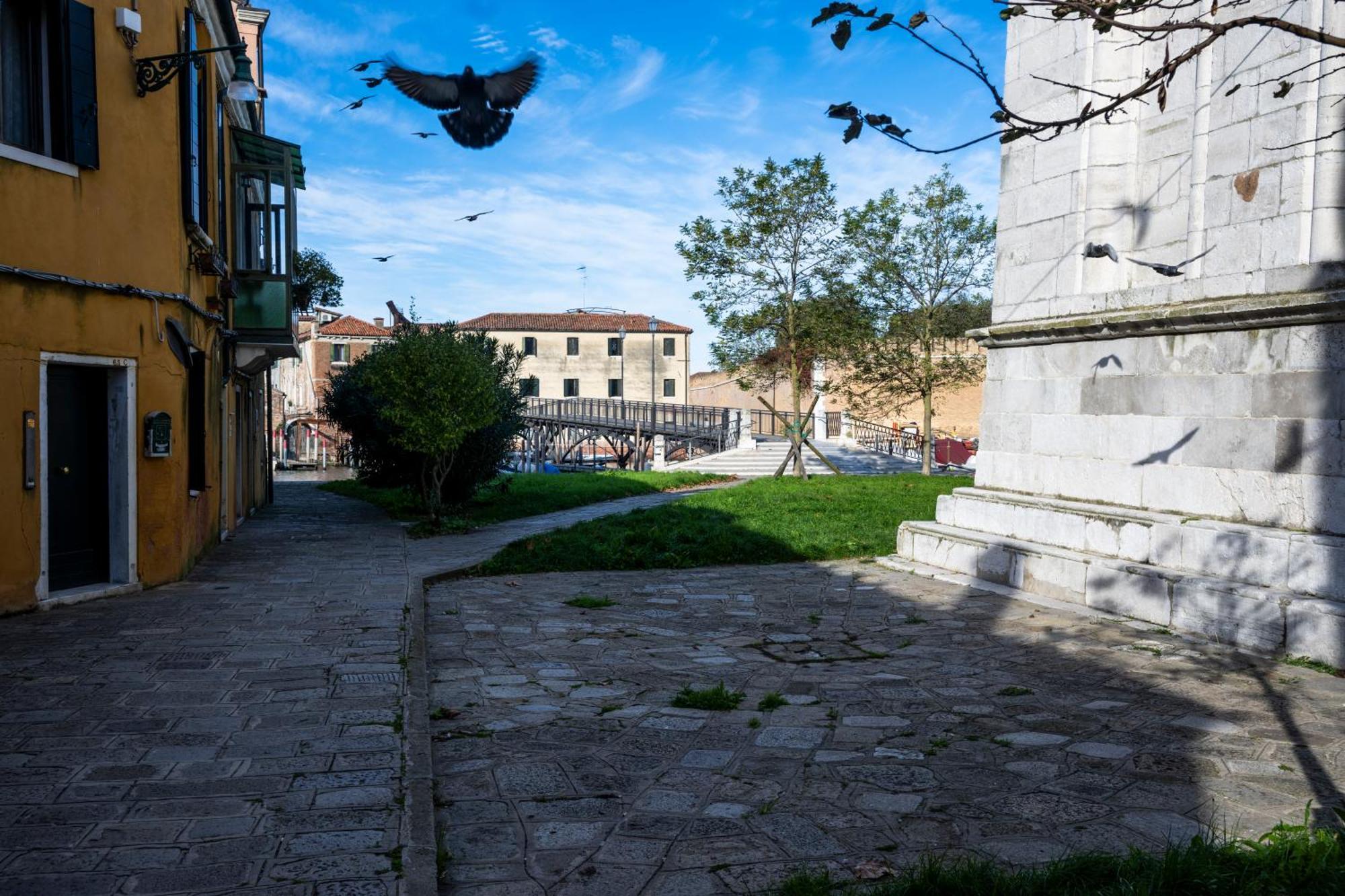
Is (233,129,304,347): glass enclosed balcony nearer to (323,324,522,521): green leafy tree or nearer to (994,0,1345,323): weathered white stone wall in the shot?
(323,324,522,521): green leafy tree

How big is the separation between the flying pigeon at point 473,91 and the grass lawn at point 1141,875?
7.31 metres

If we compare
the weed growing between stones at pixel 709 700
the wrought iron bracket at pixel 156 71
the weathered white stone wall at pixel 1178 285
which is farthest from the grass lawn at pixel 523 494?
the weed growing between stones at pixel 709 700

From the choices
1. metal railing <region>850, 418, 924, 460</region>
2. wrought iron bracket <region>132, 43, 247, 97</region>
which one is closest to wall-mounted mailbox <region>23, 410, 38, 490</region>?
wrought iron bracket <region>132, 43, 247, 97</region>

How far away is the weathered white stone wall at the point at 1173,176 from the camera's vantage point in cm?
641

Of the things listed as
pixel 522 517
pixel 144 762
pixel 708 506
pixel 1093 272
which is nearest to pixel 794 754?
pixel 144 762

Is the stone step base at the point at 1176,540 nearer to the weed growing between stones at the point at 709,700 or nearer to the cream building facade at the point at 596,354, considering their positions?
the weed growing between stones at the point at 709,700

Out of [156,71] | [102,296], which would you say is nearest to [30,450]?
[102,296]

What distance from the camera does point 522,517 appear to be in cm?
1669

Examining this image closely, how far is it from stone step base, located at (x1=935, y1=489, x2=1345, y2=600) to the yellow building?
734 centimetres

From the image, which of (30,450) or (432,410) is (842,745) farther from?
(432,410)

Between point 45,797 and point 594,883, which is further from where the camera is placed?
point 45,797

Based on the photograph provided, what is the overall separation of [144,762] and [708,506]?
11.2m

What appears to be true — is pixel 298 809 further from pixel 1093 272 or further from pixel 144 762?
pixel 1093 272

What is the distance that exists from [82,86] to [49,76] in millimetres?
241
